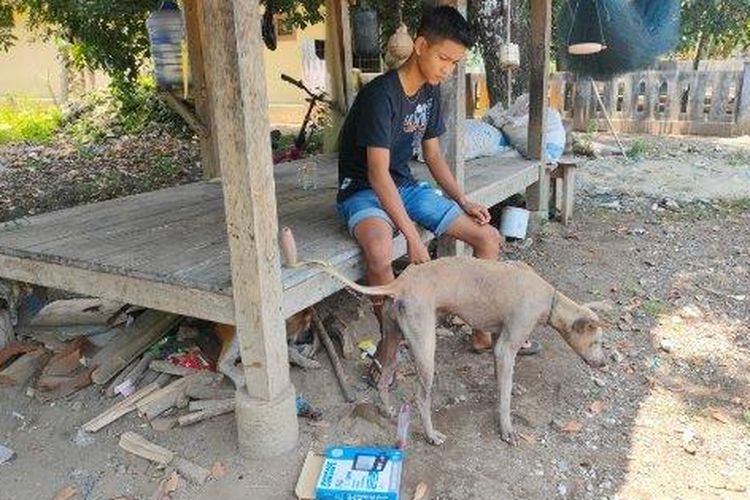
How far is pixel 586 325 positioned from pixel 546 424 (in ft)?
1.92

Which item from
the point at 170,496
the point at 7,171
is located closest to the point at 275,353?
the point at 170,496

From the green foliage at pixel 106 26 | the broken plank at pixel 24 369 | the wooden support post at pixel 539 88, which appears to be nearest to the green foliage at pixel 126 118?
the green foliage at pixel 106 26

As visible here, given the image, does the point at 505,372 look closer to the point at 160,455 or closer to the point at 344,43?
the point at 160,455

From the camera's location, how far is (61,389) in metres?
3.71

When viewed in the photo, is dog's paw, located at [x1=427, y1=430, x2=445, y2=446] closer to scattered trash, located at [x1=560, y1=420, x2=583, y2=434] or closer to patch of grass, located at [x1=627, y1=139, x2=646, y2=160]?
scattered trash, located at [x1=560, y1=420, x2=583, y2=434]

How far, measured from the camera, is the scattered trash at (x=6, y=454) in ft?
10.7

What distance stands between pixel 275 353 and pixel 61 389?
5.24 feet

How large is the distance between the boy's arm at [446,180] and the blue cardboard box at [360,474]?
5.00ft

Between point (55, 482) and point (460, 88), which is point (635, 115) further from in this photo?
point (55, 482)

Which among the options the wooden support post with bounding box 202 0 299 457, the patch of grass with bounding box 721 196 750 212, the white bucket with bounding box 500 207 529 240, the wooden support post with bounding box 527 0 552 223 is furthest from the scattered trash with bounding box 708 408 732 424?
the patch of grass with bounding box 721 196 750 212

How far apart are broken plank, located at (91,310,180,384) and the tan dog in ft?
4.33

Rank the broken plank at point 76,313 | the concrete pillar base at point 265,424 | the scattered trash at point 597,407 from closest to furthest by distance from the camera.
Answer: the concrete pillar base at point 265,424, the scattered trash at point 597,407, the broken plank at point 76,313

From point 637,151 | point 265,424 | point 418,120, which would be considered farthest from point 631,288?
point 637,151

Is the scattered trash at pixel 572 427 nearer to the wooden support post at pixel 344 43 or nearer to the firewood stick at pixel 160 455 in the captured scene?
the firewood stick at pixel 160 455
